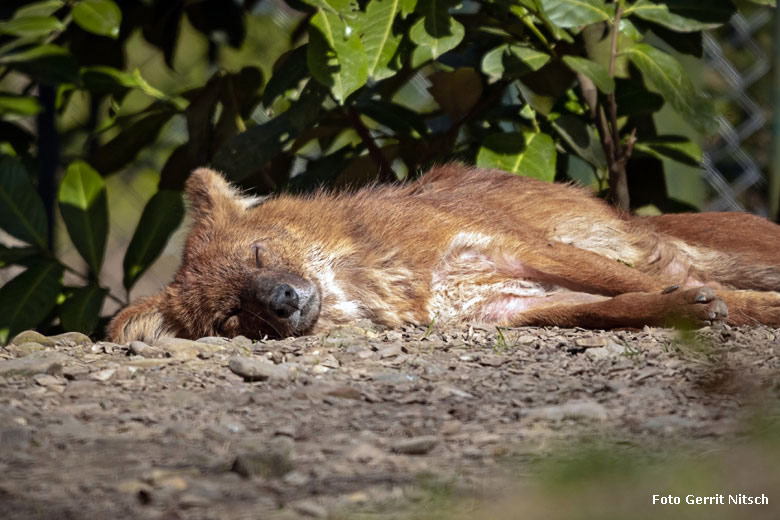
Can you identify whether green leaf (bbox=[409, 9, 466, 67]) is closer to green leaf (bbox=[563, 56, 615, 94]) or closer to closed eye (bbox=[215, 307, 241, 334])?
green leaf (bbox=[563, 56, 615, 94])

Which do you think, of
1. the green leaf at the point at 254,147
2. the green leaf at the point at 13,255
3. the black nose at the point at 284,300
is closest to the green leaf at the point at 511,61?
the green leaf at the point at 254,147

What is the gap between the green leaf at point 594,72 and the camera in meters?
4.11

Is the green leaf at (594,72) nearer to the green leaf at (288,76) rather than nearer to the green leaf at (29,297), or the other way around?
the green leaf at (288,76)

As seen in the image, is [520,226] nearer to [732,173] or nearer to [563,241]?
[563,241]

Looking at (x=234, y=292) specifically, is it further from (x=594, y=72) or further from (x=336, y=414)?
(x=594, y=72)

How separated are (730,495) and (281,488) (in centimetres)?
79

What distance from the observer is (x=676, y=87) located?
14.5 feet

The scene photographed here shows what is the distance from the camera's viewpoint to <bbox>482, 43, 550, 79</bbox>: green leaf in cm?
415

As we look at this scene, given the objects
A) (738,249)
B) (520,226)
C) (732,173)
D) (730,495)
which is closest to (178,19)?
(520,226)

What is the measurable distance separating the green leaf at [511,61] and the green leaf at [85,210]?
1.97 m

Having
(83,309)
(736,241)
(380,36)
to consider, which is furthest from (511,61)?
(83,309)

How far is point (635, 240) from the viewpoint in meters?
4.06

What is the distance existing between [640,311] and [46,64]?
103 inches

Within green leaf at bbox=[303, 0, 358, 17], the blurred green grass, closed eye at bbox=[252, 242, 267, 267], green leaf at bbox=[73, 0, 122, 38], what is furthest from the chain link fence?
the blurred green grass
